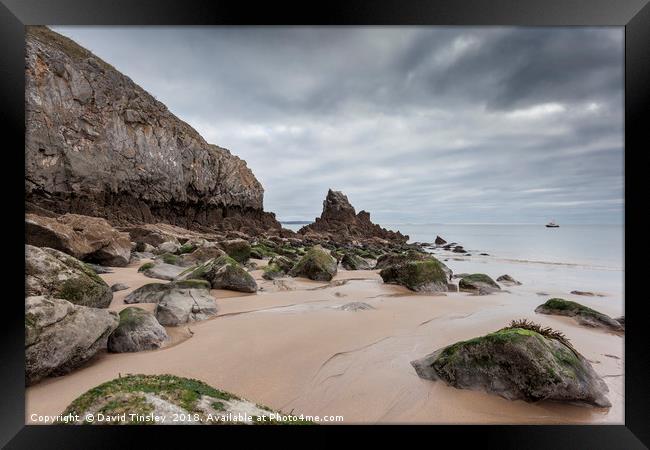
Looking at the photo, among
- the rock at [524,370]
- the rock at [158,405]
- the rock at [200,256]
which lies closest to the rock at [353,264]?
the rock at [200,256]

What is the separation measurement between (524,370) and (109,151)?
32117mm

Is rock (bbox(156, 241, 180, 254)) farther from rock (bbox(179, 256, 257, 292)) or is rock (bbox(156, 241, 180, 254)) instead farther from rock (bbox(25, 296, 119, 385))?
rock (bbox(25, 296, 119, 385))

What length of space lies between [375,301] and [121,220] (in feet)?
92.2

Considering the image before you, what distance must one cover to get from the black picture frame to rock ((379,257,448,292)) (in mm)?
5167

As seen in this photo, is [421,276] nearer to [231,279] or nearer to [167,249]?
[231,279]

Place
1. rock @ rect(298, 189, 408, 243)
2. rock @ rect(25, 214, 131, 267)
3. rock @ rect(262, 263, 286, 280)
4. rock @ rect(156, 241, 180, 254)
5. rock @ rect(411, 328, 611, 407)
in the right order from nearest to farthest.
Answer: rock @ rect(411, 328, 611, 407) → rock @ rect(25, 214, 131, 267) → rock @ rect(262, 263, 286, 280) → rock @ rect(156, 241, 180, 254) → rock @ rect(298, 189, 408, 243)

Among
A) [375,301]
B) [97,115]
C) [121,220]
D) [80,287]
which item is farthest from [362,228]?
[80,287]

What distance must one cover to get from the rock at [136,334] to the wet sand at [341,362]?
12cm

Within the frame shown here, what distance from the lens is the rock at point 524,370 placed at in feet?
7.88

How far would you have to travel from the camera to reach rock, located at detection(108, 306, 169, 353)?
3.14 meters

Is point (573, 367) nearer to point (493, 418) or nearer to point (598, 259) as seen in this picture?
point (493, 418)

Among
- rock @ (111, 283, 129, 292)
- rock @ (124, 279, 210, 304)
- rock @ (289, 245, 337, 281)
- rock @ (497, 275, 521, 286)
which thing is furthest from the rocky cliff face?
rock @ (497, 275, 521, 286)

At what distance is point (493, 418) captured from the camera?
2.37 m

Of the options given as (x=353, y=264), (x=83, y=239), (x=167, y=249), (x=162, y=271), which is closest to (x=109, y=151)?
(x=167, y=249)
